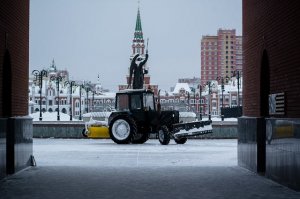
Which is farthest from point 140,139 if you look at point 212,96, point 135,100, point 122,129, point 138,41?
point 138,41

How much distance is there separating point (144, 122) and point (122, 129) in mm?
1171

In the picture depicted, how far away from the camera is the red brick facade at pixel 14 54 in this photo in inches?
527

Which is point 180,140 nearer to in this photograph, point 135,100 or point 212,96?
point 135,100

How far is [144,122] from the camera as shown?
29.8 m

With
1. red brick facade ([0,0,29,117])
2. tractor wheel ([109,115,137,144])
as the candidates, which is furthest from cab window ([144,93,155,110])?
red brick facade ([0,0,29,117])

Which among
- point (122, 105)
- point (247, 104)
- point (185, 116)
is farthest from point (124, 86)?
point (247, 104)

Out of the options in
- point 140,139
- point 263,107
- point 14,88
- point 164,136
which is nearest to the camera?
point 263,107

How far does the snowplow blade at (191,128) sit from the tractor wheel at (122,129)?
2.16 metres

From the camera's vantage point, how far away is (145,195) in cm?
1045

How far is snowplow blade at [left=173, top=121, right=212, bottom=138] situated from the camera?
96.6 feet

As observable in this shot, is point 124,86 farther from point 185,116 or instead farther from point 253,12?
point 253,12

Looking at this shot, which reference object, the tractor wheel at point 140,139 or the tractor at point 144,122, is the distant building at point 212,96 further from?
the tractor at point 144,122

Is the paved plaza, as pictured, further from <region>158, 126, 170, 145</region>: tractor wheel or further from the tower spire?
the tower spire

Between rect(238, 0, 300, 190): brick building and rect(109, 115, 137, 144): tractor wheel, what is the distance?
42.1 ft
